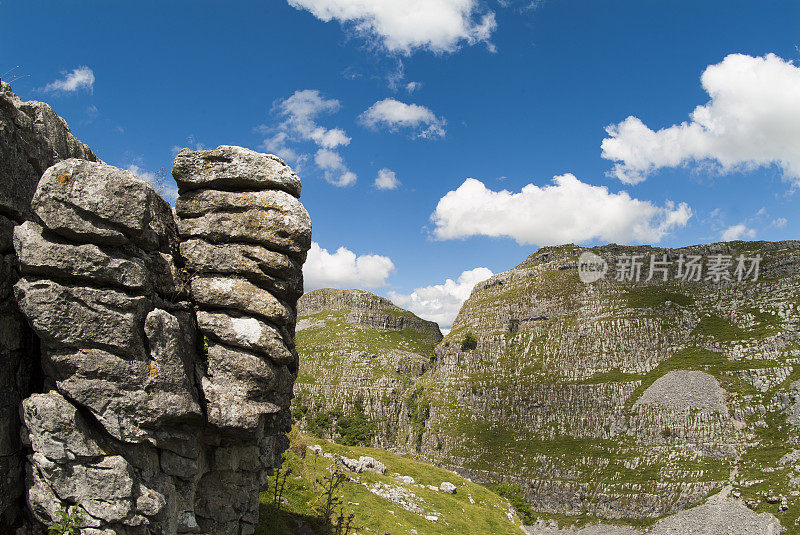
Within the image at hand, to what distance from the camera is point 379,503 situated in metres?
39.1

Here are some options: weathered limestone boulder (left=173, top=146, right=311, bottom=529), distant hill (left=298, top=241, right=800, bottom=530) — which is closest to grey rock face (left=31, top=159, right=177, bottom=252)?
weathered limestone boulder (left=173, top=146, right=311, bottom=529)

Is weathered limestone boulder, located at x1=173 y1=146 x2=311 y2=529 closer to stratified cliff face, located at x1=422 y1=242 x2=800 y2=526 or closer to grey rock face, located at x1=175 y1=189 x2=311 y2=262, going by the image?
grey rock face, located at x1=175 y1=189 x2=311 y2=262

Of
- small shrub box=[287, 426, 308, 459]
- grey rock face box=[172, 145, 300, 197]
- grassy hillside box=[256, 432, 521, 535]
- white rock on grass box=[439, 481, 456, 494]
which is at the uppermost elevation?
grey rock face box=[172, 145, 300, 197]

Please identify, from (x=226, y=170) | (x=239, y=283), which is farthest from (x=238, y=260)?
(x=226, y=170)

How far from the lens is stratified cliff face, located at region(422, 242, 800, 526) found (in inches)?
4732

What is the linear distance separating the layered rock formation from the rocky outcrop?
0.04m

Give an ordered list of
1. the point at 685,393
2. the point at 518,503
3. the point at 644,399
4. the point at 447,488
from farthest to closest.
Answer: the point at 644,399 < the point at 685,393 < the point at 518,503 < the point at 447,488

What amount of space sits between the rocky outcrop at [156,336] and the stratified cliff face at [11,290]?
522 millimetres

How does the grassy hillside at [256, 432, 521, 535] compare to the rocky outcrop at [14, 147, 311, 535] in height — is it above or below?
below

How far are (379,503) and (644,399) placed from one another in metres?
139

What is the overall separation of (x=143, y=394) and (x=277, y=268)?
610 centimetres

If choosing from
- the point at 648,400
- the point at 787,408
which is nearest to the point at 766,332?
the point at 787,408

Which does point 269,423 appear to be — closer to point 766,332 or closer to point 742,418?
point 742,418

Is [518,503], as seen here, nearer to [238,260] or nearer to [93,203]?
[238,260]
